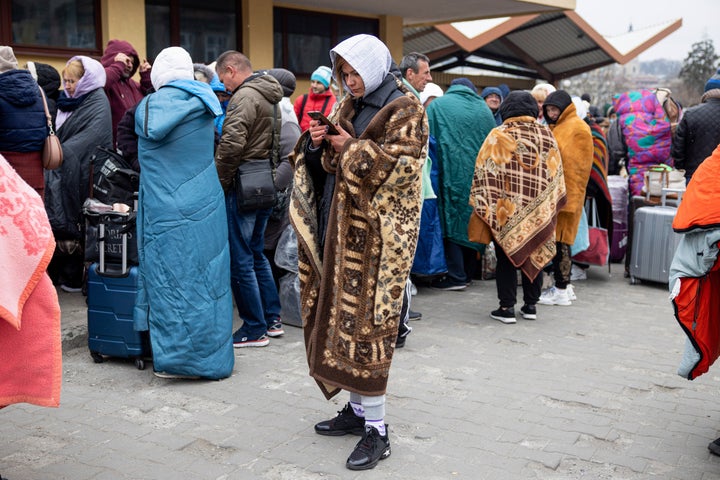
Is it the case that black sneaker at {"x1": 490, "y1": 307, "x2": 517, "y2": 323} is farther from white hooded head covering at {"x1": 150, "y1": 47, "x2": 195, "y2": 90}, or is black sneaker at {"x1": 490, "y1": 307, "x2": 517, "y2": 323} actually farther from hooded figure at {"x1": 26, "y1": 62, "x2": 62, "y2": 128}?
hooded figure at {"x1": 26, "y1": 62, "x2": 62, "y2": 128}

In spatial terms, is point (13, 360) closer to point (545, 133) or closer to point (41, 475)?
point (41, 475)

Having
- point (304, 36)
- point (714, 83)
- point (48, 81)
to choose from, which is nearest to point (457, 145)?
point (714, 83)

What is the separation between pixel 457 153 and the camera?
24.8 feet

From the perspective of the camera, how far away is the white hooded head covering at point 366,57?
3602 millimetres

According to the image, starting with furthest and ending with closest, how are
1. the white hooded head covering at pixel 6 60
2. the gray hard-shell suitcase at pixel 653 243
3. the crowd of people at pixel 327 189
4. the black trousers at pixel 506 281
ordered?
1. the gray hard-shell suitcase at pixel 653 243
2. the black trousers at pixel 506 281
3. the white hooded head covering at pixel 6 60
4. the crowd of people at pixel 327 189

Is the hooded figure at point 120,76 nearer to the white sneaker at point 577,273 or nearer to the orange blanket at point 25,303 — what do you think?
the orange blanket at point 25,303

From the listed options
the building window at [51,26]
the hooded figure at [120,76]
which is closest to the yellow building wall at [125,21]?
the building window at [51,26]

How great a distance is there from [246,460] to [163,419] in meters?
0.74

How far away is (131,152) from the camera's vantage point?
529 centimetres

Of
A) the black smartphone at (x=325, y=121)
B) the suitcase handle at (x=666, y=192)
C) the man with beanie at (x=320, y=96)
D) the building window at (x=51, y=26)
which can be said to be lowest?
the suitcase handle at (x=666, y=192)

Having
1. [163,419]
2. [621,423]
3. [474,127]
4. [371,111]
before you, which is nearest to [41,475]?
[163,419]

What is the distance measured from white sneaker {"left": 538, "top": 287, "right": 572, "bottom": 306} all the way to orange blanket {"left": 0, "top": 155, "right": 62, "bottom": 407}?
5.26 metres

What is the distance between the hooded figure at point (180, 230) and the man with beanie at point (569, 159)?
347 cm

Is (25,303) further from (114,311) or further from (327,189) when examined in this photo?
(114,311)
